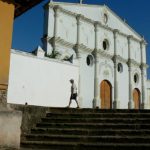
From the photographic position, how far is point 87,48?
2958cm

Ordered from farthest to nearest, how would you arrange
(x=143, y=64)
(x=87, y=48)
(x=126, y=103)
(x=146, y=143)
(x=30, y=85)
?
(x=143, y=64), (x=126, y=103), (x=87, y=48), (x=30, y=85), (x=146, y=143)

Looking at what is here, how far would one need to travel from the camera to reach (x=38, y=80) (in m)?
19.0

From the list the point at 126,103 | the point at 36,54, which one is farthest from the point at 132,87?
Result: the point at 36,54

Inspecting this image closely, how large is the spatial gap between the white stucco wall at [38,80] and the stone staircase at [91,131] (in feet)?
27.3

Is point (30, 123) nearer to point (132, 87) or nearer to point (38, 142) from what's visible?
point (38, 142)

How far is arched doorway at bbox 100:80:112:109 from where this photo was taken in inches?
1193

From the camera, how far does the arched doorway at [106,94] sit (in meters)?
30.3

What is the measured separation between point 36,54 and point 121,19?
1674 centimetres

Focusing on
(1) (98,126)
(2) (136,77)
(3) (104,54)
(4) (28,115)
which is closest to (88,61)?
(3) (104,54)

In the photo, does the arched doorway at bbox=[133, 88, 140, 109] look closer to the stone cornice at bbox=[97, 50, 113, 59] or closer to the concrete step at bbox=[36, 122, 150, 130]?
the stone cornice at bbox=[97, 50, 113, 59]

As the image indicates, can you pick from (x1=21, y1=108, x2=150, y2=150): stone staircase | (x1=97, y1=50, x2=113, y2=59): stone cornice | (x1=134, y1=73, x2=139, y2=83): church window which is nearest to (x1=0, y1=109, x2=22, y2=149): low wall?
(x1=21, y1=108, x2=150, y2=150): stone staircase

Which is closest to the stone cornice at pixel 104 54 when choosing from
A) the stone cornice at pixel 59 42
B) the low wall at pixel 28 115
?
→ the stone cornice at pixel 59 42

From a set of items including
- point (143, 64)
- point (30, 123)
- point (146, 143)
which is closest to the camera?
point (146, 143)

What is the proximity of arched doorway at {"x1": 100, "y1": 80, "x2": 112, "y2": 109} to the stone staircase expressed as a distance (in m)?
20.2
